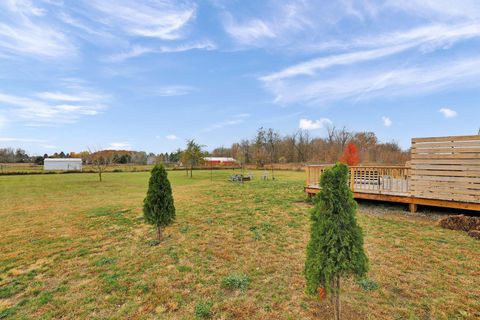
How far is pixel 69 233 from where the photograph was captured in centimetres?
587

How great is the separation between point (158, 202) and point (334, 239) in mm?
3949

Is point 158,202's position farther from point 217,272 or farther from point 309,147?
point 309,147

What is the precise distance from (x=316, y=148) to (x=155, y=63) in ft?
134

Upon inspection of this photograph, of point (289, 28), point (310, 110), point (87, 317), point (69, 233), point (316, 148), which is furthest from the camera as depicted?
point (316, 148)

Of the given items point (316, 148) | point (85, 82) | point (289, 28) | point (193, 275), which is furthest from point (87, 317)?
point (316, 148)

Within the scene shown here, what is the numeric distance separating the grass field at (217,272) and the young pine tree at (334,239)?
63 cm

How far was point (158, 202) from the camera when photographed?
492 centimetres

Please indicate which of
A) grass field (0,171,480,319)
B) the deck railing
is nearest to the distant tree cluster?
the deck railing

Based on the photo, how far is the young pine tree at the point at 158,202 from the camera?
489 centimetres

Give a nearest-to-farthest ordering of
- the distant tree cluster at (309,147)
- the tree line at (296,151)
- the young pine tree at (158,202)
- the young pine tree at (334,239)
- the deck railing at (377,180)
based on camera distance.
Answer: the young pine tree at (334,239) → the young pine tree at (158,202) → the deck railing at (377,180) → the tree line at (296,151) → the distant tree cluster at (309,147)

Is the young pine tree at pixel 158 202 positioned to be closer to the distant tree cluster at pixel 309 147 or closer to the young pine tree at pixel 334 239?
the young pine tree at pixel 334 239

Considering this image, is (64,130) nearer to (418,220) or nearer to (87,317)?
(87,317)

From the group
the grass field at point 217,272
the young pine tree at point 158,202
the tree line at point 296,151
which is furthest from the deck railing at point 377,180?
the tree line at point 296,151

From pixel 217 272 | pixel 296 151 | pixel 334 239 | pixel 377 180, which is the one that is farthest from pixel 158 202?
pixel 296 151
